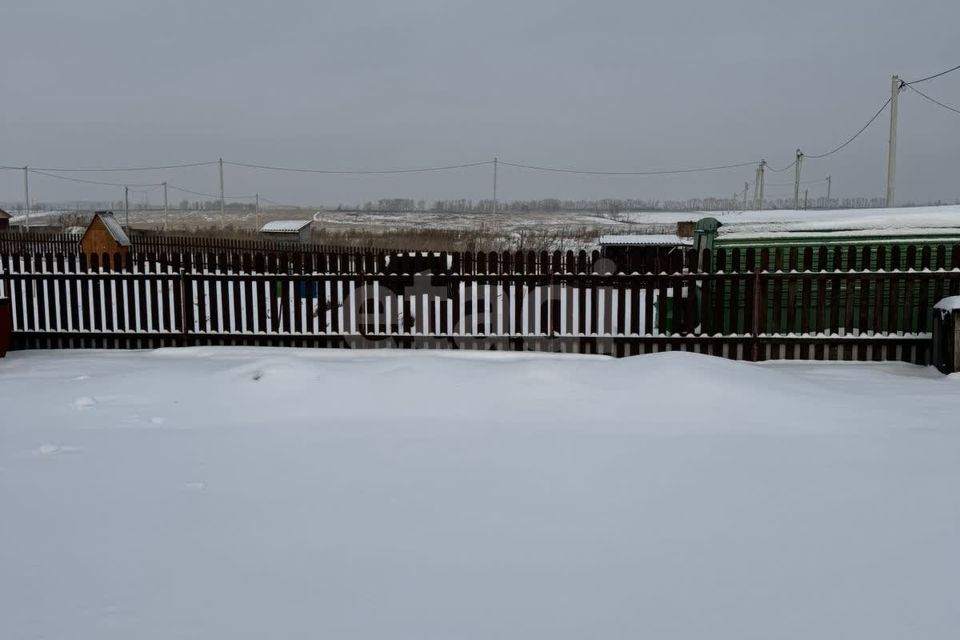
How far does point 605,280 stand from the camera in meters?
8.60

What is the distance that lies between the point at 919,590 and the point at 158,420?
5178mm

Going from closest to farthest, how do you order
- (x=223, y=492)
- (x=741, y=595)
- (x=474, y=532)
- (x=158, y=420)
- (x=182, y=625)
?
(x=182, y=625), (x=741, y=595), (x=474, y=532), (x=223, y=492), (x=158, y=420)

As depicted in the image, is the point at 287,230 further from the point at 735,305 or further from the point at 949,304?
the point at 949,304

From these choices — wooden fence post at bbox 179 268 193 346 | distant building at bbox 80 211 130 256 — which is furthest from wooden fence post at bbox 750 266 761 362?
distant building at bbox 80 211 130 256

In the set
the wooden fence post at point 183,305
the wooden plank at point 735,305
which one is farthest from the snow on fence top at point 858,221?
the wooden fence post at point 183,305

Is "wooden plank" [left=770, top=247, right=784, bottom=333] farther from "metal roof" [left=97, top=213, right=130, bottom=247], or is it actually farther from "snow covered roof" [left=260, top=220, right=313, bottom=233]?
"metal roof" [left=97, top=213, right=130, bottom=247]

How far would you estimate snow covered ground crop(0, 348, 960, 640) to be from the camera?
9.98 feet

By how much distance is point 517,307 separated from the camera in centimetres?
892

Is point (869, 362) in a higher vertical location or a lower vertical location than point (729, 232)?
lower

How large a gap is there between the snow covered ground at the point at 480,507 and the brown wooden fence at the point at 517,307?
5.28ft

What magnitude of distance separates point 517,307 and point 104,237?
19803 millimetres

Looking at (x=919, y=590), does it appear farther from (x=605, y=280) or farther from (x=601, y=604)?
(x=605, y=280)

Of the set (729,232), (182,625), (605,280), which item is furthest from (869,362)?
(182,625)

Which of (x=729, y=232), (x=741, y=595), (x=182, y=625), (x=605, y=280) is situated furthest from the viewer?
(x=729, y=232)
